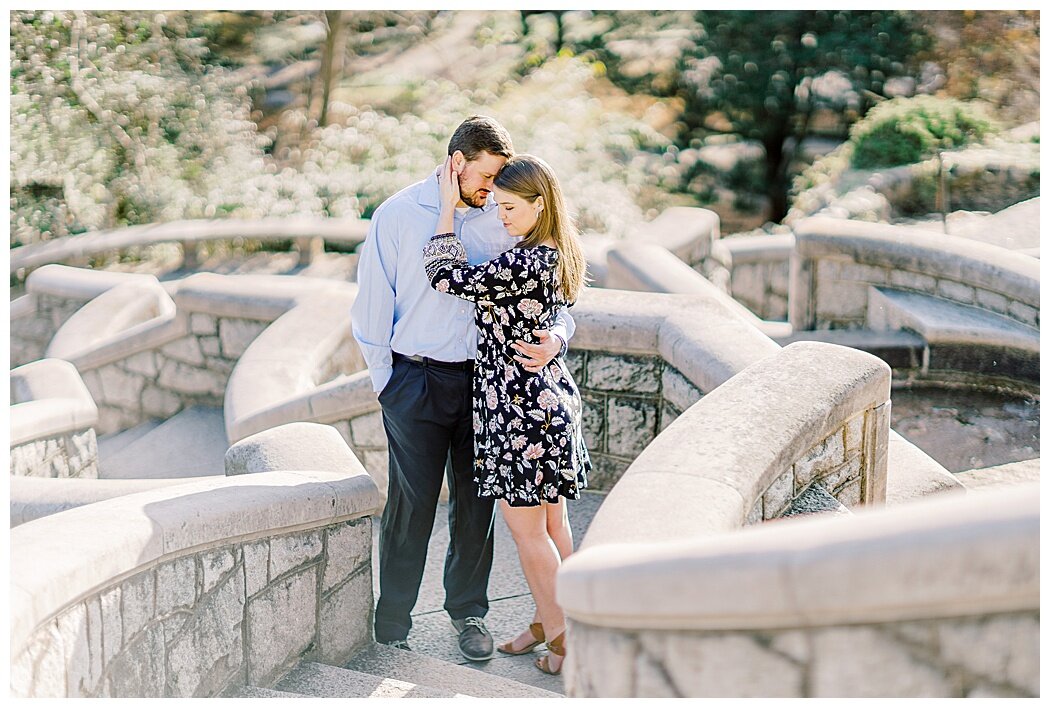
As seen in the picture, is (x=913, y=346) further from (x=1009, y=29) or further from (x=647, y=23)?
(x=647, y=23)

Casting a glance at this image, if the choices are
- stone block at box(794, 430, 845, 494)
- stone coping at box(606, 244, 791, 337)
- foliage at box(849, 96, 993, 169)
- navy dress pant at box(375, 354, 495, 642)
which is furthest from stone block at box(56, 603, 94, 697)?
foliage at box(849, 96, 993, 169)

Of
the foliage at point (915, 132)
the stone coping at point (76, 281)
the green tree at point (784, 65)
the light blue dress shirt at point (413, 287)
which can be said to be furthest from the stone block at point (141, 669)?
the green tree at point (784, 65)

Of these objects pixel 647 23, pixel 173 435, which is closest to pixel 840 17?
pixel 647 23

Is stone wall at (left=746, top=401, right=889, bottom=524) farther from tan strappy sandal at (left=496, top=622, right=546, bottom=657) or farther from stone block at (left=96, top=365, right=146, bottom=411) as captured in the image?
stone block at (left=96, top=365, right=146, bottom=411)

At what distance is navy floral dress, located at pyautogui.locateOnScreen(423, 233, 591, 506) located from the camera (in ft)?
9.83

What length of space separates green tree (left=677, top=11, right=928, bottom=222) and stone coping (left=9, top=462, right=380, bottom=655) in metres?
13.4

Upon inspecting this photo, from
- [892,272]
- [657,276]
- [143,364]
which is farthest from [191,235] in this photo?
[892,272]

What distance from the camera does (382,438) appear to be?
492cm

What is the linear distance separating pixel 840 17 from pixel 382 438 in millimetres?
12620

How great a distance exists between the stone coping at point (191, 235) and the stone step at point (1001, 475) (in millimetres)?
7131

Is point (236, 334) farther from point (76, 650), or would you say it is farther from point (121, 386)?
point (76, 650)

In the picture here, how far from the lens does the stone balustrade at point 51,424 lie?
5.90m

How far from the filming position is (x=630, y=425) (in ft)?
14.0

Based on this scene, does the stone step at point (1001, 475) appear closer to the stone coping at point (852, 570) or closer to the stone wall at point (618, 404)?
the stone wall at point (618, 404)
